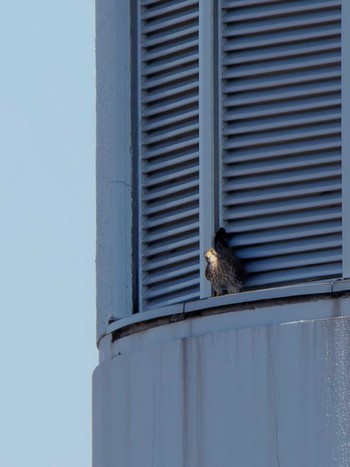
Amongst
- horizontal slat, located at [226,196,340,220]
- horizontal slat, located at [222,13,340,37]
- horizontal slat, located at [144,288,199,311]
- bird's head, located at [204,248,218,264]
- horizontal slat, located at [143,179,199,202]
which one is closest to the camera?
horizontal slat, located at [226,196,340,220]

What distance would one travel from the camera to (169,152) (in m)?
12.0

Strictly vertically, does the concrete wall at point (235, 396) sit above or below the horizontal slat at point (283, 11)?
below

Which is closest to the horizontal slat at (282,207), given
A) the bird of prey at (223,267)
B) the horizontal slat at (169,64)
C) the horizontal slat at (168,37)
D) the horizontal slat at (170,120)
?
the bird of prey at (223,267)

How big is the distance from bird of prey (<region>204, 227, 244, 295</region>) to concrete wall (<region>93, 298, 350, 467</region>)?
296 millimetres

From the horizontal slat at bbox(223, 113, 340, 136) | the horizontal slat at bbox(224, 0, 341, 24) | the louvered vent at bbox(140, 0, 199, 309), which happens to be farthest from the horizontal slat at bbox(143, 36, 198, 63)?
the horizontal slat at bbox(223, 113, 340, 136)

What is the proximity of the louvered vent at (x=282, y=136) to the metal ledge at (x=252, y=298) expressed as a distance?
0.34m

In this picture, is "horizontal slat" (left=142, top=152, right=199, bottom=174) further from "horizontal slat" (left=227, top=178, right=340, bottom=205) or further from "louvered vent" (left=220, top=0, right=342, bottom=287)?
"horizontal slat" (left=227, top=178, right=340, bottom=205)

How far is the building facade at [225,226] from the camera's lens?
10.6m

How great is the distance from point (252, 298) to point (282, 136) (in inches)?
36.8

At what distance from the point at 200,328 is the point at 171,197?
3.35 ft

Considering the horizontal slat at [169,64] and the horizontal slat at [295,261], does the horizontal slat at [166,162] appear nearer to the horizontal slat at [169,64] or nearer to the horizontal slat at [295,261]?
the horizontal slat at [169,64]

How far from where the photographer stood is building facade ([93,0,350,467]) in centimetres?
1062

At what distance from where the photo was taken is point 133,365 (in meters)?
11.4

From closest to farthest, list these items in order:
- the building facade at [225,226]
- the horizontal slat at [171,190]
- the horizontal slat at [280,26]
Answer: the building facade at [225,226] → the horizontal slat at [280,26] → the horizontal slat at [171,190]
